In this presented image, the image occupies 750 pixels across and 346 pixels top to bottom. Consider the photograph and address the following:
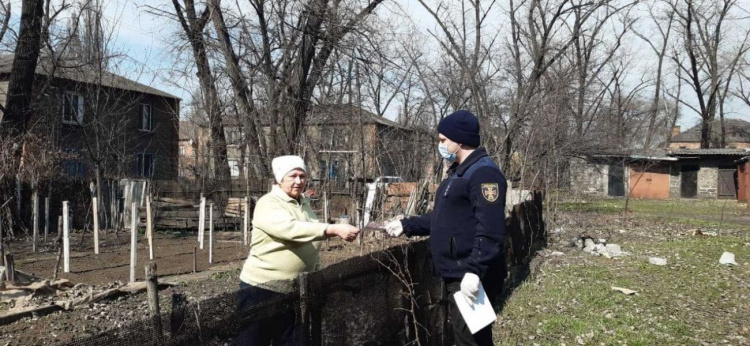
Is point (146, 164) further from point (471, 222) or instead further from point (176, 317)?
point (176, 317)

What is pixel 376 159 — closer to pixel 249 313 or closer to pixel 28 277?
pixel 28 277

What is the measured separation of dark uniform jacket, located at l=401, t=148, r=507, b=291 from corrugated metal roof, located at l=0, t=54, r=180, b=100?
52.5 feet

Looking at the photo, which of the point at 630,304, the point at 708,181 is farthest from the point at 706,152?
the point at 630,304

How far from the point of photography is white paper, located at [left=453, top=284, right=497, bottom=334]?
373cm

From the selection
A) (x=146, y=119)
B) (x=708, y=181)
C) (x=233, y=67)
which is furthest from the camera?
(x=708, y=181)

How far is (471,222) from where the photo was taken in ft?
12.6

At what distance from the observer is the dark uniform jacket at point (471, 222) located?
12.1ft

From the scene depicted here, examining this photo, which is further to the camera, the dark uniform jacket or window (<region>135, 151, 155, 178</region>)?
window (<region>135, 151, 155, 178</region>)

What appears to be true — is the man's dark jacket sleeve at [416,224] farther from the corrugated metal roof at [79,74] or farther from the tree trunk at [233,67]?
the corrugated metal roof at [79,74]

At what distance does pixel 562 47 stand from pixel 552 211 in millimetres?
14462

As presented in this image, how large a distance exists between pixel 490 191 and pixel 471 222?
0.23 meters

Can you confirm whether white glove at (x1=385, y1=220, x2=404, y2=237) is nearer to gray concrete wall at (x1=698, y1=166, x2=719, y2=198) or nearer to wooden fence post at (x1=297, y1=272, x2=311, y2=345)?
wooden fence post at (x1=297, y1=272, x2=311, y2=345)

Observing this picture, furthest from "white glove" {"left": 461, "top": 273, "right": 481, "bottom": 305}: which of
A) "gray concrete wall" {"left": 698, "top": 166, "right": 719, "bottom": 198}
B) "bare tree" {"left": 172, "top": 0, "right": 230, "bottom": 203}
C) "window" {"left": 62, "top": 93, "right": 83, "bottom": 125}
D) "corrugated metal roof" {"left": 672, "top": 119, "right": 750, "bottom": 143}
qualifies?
"corrugated metal roof" {"left": 672, "top": 119, "right": 750, "bottom": 143}

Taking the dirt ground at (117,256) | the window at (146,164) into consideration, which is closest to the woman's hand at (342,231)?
the dirt ground at (117,256)
